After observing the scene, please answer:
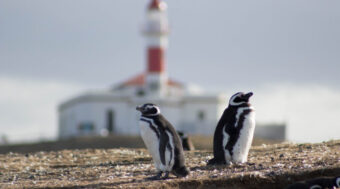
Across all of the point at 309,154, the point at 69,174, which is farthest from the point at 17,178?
the point at 309,154

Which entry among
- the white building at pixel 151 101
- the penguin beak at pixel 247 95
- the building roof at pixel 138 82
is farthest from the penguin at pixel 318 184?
the building roof at pixel 138 82

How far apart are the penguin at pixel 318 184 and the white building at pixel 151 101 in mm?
54611

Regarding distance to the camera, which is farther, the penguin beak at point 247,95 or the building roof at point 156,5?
the building roof at point 156,5

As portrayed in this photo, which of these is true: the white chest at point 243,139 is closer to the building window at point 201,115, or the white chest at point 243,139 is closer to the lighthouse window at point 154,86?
the lighthouse window at point 154,86

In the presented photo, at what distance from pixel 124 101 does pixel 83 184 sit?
57440 mm

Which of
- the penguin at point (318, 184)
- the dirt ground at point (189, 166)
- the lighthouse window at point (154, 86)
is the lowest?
the penguin at point (318, 184)

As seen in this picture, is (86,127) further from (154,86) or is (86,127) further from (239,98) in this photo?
(239,98)

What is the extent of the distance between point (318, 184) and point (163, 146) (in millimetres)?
3128

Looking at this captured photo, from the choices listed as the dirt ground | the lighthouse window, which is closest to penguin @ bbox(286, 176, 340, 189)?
the dirt ground

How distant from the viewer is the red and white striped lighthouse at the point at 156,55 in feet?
248

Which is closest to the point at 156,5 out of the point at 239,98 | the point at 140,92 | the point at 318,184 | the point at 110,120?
the point at 140,92

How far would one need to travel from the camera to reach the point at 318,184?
15.6 metres

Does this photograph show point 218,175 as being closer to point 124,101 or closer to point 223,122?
point 223,122

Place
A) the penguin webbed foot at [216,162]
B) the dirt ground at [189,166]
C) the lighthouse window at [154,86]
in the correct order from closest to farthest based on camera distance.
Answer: the dirt ground at [189,166], the penguin webbed foot at [216,162], the lighthouse window at [154,86]
